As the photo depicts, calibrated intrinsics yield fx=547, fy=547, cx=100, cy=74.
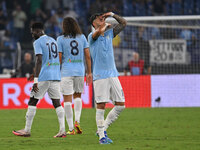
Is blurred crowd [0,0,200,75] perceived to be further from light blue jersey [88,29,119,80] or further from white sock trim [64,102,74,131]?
light blue jersey [88,29,119,80]

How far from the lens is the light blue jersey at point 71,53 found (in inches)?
434

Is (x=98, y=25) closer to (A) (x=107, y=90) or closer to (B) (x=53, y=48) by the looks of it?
(A) (x=107, y=90)

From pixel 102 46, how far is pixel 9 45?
1679 centimetres

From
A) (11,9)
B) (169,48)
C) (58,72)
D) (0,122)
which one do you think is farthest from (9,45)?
(58,72)

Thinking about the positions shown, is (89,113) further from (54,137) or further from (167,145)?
(167,145)

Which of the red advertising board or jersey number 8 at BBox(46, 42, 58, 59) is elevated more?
jersey number 8 at BBox(46, 42, 58, 59)

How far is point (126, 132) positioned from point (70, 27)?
7.96ft

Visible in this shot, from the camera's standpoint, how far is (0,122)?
13.8m

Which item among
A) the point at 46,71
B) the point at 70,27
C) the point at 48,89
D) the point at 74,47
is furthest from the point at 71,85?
the point at 70,27

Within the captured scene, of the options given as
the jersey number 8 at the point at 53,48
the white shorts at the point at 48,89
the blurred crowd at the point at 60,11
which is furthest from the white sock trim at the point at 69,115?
the blurred crowd at the point at 60,11

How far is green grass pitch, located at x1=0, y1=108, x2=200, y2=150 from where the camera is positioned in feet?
29.1

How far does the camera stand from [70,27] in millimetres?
10938

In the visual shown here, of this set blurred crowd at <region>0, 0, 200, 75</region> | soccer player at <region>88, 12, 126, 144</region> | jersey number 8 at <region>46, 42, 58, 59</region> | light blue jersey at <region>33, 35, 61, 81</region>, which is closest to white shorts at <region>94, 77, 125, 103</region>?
soccer player at <region>88, 12, 126, 144</region>

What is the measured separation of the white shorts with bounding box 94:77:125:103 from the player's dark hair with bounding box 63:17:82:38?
2.00 meters
